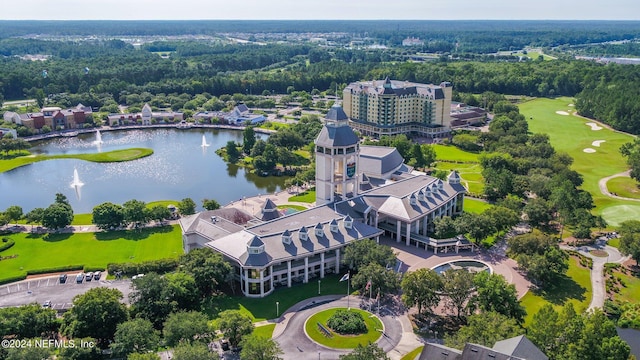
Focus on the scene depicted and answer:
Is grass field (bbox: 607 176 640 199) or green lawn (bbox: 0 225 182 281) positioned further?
grass field (bbox: 607 176 640 199)

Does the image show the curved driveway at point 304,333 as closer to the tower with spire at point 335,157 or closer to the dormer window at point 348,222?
the dormer window at point 348,222

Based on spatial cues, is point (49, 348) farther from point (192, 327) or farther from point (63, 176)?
point (63, 176)

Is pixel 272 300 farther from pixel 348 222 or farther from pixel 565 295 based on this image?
pixel 565 295

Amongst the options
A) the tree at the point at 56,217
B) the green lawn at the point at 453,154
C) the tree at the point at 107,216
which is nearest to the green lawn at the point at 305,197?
the tree at the point at 107,216

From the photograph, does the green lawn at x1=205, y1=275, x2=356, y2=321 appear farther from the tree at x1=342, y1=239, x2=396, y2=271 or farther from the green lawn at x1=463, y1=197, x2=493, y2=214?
the green lawn at x1=463, y1=197, x2=493, y2=214

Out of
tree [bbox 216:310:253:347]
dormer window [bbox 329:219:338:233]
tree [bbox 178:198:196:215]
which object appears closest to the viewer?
tree [bbox 216:310:253:347]

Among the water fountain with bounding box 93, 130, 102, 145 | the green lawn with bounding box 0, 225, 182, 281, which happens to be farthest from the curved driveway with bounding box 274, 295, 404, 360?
the water fountain with bounding box 93, 130, 102, 145

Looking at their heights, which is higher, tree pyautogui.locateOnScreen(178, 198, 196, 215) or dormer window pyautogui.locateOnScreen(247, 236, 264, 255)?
dormer window pyautogui.locateOnScreen(247, 236, 264, 255)
